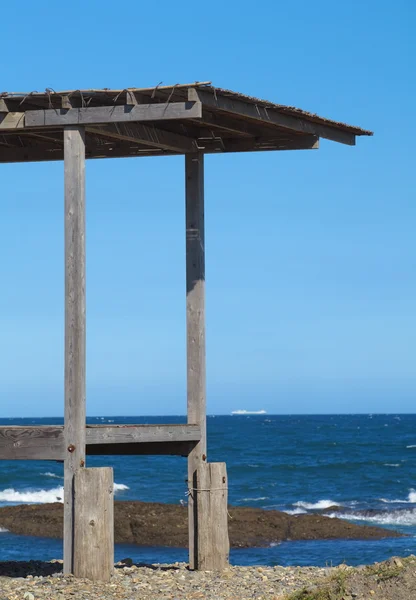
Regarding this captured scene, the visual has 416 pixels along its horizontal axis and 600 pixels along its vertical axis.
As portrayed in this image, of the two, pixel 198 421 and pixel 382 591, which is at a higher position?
pixel 198 421

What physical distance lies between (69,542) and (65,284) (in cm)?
306

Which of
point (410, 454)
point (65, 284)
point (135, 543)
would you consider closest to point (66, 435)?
point (65, 284)

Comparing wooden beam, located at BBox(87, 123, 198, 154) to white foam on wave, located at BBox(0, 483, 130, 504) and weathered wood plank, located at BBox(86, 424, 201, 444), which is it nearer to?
weathered wood plank, located at BBox(86, 424, 201, 444)

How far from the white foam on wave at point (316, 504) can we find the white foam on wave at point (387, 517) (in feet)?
8.62

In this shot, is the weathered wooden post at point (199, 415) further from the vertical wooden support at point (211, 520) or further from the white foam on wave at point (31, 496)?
the white foam on wave at point (31, 496)

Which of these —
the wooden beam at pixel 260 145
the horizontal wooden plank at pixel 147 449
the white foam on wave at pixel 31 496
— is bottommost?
the white foam on wave at pixel 31 496

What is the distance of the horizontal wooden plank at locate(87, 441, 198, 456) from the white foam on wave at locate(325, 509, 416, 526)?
19704 mm

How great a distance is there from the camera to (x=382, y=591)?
449 inches

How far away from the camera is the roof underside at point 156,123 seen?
13.0m

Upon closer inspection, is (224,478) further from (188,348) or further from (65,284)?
(65,284)

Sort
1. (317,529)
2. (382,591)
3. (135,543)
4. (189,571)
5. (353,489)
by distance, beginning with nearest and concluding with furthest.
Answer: (382,591) < (189,571) < (135,543) < (317,529) < (353,489)

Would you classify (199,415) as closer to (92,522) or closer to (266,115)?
(92,522)

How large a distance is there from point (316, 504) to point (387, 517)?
5269 mm

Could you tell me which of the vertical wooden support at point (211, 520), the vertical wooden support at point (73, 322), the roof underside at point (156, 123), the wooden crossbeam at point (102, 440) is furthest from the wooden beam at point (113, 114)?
the vertical wooden support at point (211, 520)
